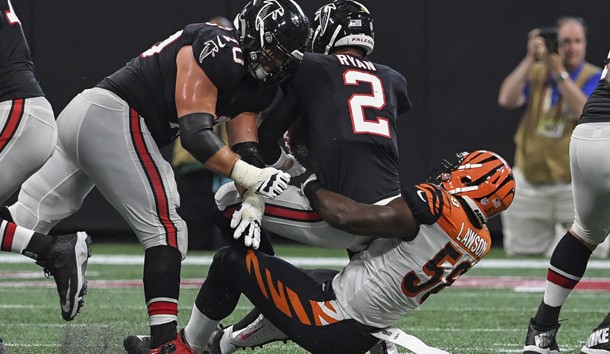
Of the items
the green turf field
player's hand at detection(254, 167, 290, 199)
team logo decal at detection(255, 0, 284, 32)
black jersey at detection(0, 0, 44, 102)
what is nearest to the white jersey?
player's hand at detection(254, 167, 290, 199)

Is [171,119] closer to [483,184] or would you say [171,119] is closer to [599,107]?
[483,184]

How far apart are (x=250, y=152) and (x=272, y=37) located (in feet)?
1.45

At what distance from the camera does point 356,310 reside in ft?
13.2

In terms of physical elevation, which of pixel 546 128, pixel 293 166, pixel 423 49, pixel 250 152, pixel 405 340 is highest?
pixel 250 152

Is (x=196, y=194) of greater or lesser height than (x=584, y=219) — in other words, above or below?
below

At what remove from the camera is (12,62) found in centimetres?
420

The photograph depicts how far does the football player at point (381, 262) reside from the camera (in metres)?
3.95

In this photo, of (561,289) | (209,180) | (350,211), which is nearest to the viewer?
(350,211)

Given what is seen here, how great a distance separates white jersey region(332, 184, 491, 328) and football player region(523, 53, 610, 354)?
22.3 inches

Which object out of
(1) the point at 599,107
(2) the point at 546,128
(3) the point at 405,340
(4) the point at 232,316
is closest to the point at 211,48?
(3) the point at 405,340

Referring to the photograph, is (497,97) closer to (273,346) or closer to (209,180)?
(209,180)

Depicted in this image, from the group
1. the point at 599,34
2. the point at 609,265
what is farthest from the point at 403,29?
the point at 609,265

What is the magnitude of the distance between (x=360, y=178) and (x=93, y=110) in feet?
3.47

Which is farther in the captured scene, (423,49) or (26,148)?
(423,49)
